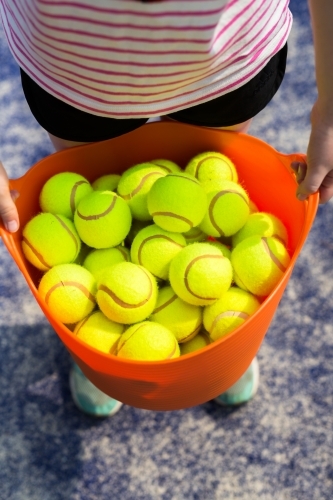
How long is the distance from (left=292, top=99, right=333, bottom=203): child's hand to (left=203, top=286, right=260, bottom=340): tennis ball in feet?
0.56

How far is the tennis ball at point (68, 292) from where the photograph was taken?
2.41ft

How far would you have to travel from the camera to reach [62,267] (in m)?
0.77

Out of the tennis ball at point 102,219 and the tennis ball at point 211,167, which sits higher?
the tennis ball at point 211,167

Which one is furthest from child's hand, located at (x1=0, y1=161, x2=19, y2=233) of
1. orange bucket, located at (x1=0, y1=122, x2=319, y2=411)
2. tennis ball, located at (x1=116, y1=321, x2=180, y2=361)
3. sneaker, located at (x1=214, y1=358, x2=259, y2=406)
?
sneaker, located at (x1=214, y1=358, x2=259, y2=406)

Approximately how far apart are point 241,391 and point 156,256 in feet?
1.23

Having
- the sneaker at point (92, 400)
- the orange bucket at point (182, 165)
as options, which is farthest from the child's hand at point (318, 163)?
the sneaker at point (92, 400)

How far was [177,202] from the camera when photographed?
2.47ft

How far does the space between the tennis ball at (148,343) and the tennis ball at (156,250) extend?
98 mm

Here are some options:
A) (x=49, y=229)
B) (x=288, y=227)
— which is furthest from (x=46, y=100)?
(x=288, y=227)

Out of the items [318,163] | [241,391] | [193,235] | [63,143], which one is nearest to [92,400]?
[241,391]

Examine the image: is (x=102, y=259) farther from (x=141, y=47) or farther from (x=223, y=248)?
(x=141, y=47)

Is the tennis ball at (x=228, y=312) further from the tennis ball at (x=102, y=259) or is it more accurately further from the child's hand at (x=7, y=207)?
the child's hand at (x=7, y=207)

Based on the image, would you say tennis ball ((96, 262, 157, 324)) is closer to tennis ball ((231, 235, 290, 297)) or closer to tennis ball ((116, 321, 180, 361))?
tennis ball ((116, 321, 180, 361))

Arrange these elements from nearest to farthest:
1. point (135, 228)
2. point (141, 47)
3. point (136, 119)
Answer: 1. point (141, 47)
2. point (136, 119)
3. point (135, 228)
